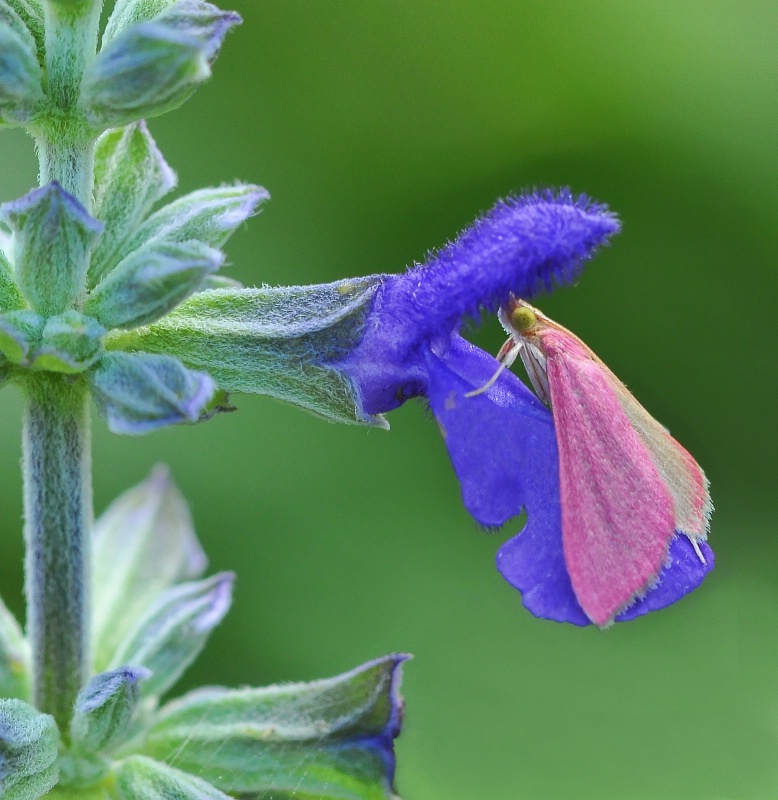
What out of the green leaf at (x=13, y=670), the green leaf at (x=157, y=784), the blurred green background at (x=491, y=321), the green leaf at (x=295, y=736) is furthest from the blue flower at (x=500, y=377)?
the blurred green background at (x=491, y=321)

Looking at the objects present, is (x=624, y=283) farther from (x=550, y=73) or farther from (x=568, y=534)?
(x=568, y=534)

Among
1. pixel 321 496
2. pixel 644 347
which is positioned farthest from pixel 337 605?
pixel 644 347

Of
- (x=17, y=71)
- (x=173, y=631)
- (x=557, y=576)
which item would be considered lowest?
(x=173, y=631)

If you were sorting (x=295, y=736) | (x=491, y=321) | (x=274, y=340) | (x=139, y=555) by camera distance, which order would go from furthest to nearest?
(x=491, y=321) → (x=139, y=555) → (x=295, y=736) → (x=274, y=340)

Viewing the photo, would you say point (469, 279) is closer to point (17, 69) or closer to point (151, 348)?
point (151, 348)

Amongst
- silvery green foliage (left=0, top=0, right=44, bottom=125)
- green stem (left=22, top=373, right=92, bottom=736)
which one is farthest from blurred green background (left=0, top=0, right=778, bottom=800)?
silvery green foliage (left=0, top=0, right=44, bottom=125)

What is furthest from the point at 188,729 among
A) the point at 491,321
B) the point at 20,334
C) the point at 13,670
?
the point at 491,321
